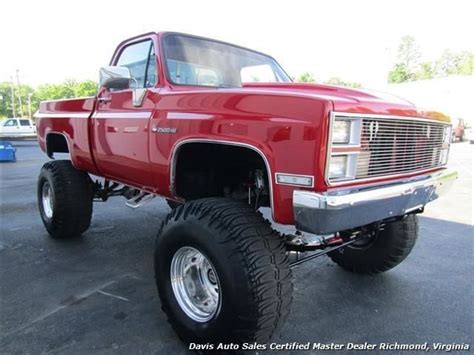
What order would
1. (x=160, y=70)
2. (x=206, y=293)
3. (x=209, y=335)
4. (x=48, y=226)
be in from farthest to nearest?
(x=48, y=226) → (x=160, y=70) → (x=206, y=293) → (x=209, y=335)

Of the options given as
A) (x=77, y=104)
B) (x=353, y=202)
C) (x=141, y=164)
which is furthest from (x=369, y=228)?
(x=77, y=104)

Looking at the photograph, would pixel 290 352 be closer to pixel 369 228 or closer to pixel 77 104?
pixel 369 228

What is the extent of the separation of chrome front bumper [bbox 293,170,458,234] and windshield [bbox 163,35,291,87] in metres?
1.65

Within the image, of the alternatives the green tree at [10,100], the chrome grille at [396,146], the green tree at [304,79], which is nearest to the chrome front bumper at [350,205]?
the chrome grille at [396,146]

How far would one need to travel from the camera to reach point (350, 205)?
2.03m

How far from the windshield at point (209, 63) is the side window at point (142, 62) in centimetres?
21

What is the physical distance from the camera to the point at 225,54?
3.51m

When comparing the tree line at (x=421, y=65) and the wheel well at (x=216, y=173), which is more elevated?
the tree line at (x=421, y=65)

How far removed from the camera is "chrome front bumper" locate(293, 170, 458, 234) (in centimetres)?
196

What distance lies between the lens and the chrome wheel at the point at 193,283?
2.62 m

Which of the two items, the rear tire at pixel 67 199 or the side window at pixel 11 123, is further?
the side window at pixel 11 123

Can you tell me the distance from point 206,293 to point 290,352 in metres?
0.66

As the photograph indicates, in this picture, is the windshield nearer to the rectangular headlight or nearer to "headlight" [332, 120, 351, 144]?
"headlight" [332, 120, 351, 144]

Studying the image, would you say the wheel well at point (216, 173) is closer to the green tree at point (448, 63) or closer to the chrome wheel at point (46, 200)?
the chrome wheel at point (46, 200)
